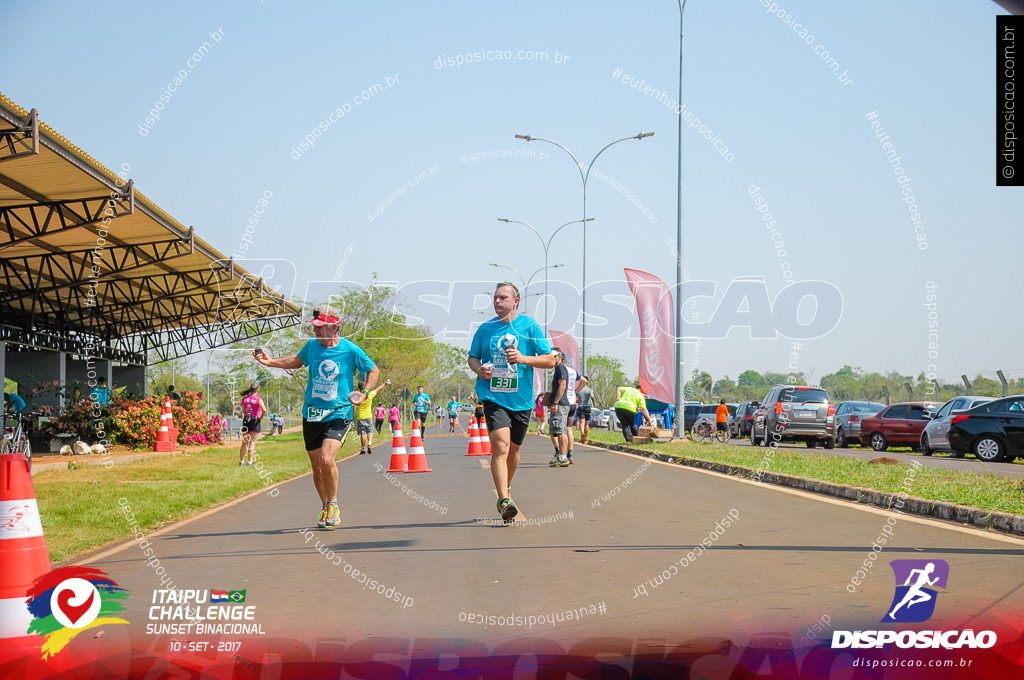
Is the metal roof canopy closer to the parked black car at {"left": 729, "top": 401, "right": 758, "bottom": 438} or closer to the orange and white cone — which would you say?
the orange and white cone

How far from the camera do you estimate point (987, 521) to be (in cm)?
895

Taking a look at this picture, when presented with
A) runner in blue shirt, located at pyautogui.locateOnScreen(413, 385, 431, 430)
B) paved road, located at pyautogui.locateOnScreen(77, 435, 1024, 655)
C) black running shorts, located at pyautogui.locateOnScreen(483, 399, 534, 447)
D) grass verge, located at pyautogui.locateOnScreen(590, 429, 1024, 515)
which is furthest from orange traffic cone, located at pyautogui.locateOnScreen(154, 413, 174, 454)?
black running shorts, located at pyautogui.locateOnScreen(483, 399, 534, 447)

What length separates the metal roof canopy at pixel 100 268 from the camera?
1686cm

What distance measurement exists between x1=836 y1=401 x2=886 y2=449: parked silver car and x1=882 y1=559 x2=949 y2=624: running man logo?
23557 mm

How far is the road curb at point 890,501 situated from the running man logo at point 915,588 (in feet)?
7.74

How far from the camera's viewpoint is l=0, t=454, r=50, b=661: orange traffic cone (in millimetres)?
4559

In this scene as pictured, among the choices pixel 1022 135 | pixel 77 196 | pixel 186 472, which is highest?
pixel 77 196

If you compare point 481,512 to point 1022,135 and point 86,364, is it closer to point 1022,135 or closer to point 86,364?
point 1022,135

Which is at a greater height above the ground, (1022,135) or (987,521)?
(1022,135)

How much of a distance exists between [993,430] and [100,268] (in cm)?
2313

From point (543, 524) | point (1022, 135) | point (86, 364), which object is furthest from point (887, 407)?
point (86, 364)

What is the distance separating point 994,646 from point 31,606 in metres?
4.48

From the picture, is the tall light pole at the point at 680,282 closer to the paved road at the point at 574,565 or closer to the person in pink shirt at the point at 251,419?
the person in pink shirt at the point at 251,419

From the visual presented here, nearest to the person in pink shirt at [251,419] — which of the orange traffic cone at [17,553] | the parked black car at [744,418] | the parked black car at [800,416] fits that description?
the parked black car at [800,416]
